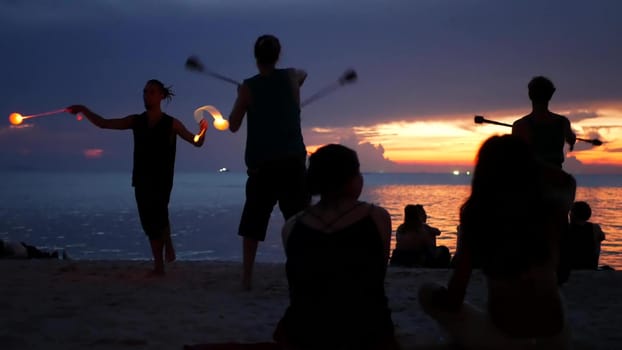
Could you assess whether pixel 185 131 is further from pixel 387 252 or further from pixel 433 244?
pixel 387 252

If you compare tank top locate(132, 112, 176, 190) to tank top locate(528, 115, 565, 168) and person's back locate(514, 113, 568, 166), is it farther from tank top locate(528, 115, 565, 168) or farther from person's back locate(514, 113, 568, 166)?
tank top locate(528, 115, 565, 168)

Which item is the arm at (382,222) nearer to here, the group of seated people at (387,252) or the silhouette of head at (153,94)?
the group of seated people at (387,252)

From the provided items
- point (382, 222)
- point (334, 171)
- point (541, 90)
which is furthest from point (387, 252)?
point (541, 90)

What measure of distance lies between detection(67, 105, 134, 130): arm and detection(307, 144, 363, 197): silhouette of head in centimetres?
415

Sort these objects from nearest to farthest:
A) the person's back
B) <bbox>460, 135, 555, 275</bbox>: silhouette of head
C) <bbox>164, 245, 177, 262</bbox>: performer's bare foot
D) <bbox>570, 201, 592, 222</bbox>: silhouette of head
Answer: <bbox>460, 135, 555, 275</bbox>: silhouette of head → the person's back → <bbox>164, 245, 177, 262</bbox>: performer's bare foot → <bbox>570, 201, 592, 222</bbox>: silhouette of head

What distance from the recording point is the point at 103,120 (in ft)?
21.0

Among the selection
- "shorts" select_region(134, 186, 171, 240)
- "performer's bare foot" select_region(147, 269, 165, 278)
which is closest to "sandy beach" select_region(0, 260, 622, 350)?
"performer's bare foot" select_region(147, 269, 165, 278)

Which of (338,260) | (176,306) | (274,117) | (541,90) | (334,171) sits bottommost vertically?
(176,306)

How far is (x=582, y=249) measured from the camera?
811cm

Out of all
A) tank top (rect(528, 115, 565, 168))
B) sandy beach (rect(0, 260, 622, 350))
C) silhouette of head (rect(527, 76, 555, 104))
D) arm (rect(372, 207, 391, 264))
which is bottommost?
sandy beach (rect(0, 260, 622, 350))

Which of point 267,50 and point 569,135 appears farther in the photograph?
point 569,135

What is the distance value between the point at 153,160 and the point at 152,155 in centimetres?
5

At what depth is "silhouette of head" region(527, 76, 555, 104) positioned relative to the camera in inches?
220

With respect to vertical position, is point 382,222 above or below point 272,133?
below
